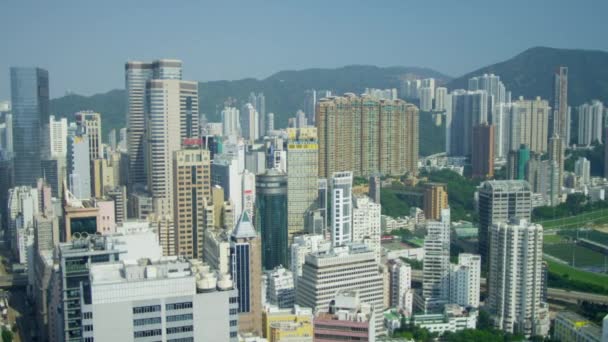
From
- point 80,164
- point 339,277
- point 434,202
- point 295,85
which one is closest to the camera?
Answer: point 339,277

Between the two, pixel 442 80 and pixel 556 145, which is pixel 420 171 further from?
pixel 442 80

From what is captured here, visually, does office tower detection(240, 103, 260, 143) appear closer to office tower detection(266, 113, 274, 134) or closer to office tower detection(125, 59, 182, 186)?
office tower detection(266, 113, 274, 134)

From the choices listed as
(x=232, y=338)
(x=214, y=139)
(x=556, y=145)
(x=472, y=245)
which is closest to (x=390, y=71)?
(x=556, y=145)

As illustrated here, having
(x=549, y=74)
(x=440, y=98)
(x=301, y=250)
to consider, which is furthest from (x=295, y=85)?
(x=301, y=250)

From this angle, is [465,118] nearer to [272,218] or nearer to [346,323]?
[272,218]

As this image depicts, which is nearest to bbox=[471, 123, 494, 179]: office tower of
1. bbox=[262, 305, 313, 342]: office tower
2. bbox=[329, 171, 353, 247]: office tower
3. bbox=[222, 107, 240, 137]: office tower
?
bbox=[222, 107, 240, 137]: office tower
